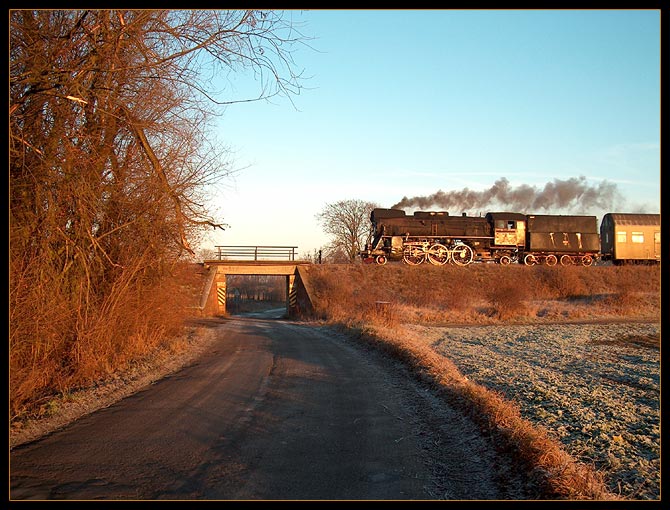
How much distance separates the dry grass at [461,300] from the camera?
424 inches

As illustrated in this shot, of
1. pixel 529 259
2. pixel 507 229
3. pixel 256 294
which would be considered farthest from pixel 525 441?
pixel 256 294

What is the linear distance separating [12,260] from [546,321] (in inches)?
999

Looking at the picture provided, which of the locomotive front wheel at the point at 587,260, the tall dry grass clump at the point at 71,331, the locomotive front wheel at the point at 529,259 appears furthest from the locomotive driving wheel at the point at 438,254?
the tall dry grass clump at the point at 71,331

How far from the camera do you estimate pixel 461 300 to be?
30.9m

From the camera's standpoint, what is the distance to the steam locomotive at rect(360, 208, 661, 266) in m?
36.7

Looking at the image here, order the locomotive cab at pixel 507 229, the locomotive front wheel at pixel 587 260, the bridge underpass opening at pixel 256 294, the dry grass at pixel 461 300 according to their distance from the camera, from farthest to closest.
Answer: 1. the bridge underpass opening at pixel 256 294
2. the locomotive front wheel at pixel 587 260
3. the locomotive cab at pixel 507 229
4. the dry grass at pixel 461 300

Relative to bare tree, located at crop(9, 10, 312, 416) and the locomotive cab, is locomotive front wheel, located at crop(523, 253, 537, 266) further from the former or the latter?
bare tree, located at crop(9, 10, 312, 416)

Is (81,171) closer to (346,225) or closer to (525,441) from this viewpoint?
(525,441)

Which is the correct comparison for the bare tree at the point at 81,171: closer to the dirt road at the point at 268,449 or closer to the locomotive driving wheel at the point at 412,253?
the dirt road at the point at 268,449

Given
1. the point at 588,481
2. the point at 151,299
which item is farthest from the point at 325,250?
the point at 588,481

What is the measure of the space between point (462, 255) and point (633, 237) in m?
14.1

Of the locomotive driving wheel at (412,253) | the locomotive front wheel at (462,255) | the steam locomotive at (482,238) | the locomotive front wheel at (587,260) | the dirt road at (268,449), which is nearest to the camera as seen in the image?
the dirt road at (268,449)

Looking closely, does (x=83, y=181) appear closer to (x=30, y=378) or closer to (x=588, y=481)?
(x=30, y=378)

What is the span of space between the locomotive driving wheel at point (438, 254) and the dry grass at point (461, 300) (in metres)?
1.19
